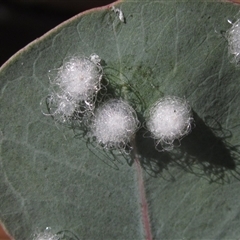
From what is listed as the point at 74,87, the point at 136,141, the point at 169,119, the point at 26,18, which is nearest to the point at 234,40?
the point at 169,119

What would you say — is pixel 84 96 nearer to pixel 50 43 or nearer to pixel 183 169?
pixel 50 43

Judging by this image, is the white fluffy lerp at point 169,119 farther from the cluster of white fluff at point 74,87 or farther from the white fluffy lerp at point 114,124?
the cluster of white fluff at point 74,87

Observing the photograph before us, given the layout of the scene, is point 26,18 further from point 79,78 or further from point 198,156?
point 198,156

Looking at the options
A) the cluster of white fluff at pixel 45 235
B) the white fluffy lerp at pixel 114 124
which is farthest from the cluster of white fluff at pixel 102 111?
the cluster of white fluff at pixel 45 235

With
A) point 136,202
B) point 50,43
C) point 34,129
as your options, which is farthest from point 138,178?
point 50,43

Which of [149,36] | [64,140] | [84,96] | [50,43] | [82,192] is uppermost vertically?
[149,36]
